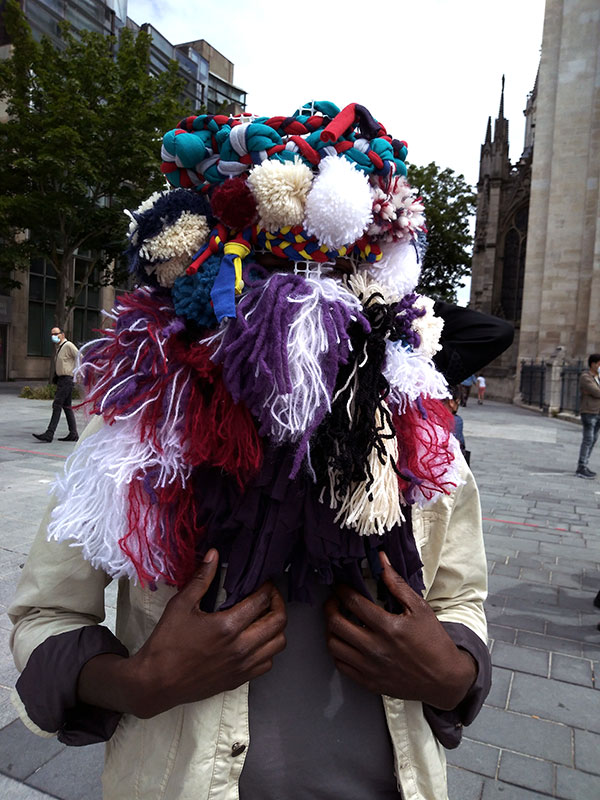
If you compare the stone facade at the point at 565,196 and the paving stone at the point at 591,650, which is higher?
the stone facade at the point at 565,196

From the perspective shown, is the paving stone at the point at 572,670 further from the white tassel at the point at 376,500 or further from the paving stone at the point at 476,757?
the white tassel at the point at 376,500

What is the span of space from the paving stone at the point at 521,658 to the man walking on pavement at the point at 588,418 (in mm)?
6529

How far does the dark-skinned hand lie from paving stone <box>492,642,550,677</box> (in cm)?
287

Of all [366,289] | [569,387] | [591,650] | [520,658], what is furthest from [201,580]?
[569,387]

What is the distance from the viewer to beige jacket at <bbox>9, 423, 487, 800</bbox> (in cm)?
97

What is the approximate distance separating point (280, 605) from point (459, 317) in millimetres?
796

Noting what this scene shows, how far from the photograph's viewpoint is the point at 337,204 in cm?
95

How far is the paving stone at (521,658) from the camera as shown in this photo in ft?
10.7

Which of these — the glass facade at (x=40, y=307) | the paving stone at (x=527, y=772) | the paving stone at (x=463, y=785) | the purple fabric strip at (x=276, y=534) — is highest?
the glass facade at (x=40, y=307)

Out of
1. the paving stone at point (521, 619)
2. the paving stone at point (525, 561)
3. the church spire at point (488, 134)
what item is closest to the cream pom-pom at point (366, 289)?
the paving stone at point (521, 619)

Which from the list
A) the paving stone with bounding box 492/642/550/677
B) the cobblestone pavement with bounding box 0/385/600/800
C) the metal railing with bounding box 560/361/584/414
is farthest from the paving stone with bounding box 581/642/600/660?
the metal railing with bounding box 560/361/584/414

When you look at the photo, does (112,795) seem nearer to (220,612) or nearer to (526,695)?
(220,612)

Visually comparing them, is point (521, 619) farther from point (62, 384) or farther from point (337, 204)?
point (62, 384)

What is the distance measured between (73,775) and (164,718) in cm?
170
